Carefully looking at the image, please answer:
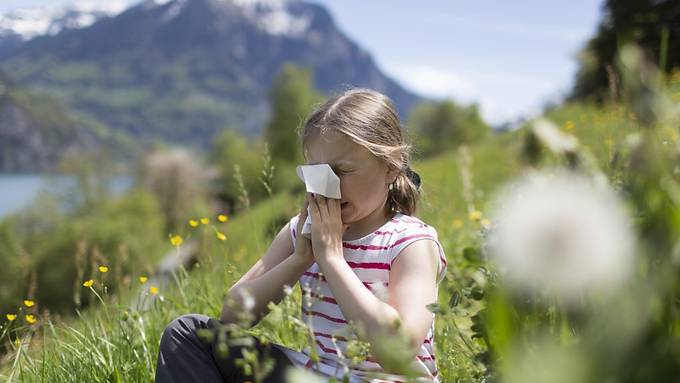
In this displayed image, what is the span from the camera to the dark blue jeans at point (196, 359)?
168 cm

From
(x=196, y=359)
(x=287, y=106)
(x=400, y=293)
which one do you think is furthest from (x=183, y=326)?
(x=287, y=106)

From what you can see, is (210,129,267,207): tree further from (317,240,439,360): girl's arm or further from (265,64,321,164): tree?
(317,240,439,360): girl's arm

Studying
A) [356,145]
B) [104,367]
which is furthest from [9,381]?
[356,145]

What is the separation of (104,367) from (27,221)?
34954mm

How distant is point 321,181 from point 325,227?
A: 13cm

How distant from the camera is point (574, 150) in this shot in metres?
0.85

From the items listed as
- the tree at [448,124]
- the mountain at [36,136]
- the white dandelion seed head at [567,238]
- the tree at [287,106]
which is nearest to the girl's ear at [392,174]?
the white dandelion seed head at [567,238]

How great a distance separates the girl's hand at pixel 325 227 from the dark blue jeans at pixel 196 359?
0.31 meters

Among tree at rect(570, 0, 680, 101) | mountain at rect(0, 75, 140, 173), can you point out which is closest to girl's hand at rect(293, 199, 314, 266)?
tree at rect(570, 0, 680, 101)

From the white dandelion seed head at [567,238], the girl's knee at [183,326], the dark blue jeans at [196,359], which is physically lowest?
the dark blue jeans at [196,359]

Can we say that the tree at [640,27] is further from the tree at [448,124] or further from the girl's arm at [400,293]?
the tree at [448,124]

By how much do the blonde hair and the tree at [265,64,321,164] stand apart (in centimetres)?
3621

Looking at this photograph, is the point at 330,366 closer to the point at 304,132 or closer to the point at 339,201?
the point at 339,201

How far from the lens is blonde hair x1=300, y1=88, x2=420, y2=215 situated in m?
1.90
